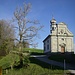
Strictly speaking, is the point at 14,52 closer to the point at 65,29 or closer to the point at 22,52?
the point at 22,52

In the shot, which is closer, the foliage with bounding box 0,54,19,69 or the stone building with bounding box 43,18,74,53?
the foliage with bounding box 0,54,19,69

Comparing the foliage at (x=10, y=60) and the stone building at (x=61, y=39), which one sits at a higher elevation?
the stone building at (x=61, y=39)

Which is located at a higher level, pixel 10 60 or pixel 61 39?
pixel 61 39

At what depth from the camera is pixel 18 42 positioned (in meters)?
32.0

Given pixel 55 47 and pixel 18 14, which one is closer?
pixel 18 14

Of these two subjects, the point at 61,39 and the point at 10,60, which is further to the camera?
the point at 61,39

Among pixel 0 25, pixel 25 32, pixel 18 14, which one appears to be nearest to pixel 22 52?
pixel 25 32

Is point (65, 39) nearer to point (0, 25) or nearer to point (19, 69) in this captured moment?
point (0, 25)

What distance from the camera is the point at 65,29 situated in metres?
68.0

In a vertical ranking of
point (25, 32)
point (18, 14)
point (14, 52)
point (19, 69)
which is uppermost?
point (18, 14)

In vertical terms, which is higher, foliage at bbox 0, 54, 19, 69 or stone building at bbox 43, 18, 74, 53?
stone building at bbox 43, 18, 74, 53

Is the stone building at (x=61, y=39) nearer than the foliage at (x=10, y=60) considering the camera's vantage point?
No

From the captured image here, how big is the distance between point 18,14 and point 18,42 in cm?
460

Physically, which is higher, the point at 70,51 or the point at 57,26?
the point at 57,26
